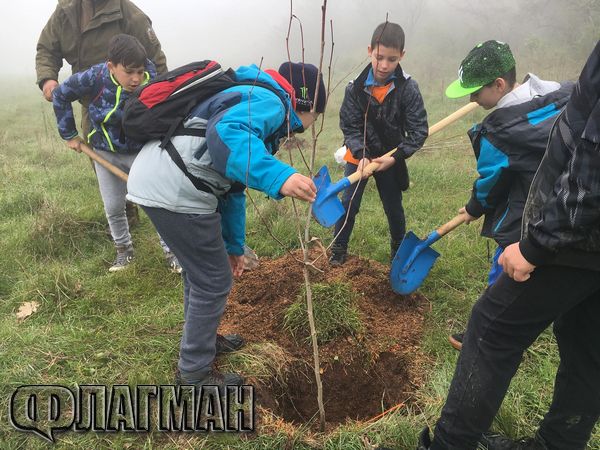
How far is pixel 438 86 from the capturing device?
1547cm

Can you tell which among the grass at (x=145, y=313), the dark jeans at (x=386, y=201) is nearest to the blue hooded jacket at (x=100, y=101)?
the grass at (x=145, y=313)

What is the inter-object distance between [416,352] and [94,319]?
2176 millimetres

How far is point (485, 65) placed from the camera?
2.31 m

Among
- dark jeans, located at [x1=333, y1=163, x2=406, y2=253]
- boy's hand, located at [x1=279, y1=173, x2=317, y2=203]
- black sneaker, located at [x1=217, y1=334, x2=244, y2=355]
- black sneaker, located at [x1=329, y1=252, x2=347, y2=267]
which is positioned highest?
boy's hand, located at [x1=279, y1=173, x2=317, y2=203]

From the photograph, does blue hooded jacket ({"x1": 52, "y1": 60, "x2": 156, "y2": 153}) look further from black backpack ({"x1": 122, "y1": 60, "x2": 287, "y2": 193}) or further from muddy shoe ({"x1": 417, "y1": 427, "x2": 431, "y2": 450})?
muddy shoe ({"x1": 417, "y1": 427, "x2": 431, "y2": 450})

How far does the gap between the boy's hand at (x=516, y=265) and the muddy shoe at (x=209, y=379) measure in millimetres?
1587

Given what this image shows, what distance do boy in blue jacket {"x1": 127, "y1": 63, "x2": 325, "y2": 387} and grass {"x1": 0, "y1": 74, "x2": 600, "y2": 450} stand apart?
Result: 0.21 m

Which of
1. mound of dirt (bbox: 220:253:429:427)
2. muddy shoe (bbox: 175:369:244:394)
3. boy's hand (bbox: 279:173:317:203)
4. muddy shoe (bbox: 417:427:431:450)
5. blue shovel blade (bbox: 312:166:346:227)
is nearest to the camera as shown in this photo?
boy's hand (bbox: 279:173:317:203)

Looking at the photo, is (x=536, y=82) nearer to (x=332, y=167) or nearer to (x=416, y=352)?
(x=416, y=352)

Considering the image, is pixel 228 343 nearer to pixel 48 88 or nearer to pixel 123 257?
pixel 123 257

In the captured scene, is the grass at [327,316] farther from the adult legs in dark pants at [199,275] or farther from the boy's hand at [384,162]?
the boy's hand at [384,162]

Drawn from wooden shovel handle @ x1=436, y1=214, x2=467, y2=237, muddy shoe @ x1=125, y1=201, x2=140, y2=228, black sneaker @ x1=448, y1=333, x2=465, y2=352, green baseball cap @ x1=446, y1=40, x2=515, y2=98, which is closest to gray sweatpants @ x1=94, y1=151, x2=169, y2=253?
muddy shoe @ x1=125, y1=201, x2=140, y2=228

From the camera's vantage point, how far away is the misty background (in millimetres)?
17277

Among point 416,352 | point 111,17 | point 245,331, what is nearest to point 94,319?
point 245,331
